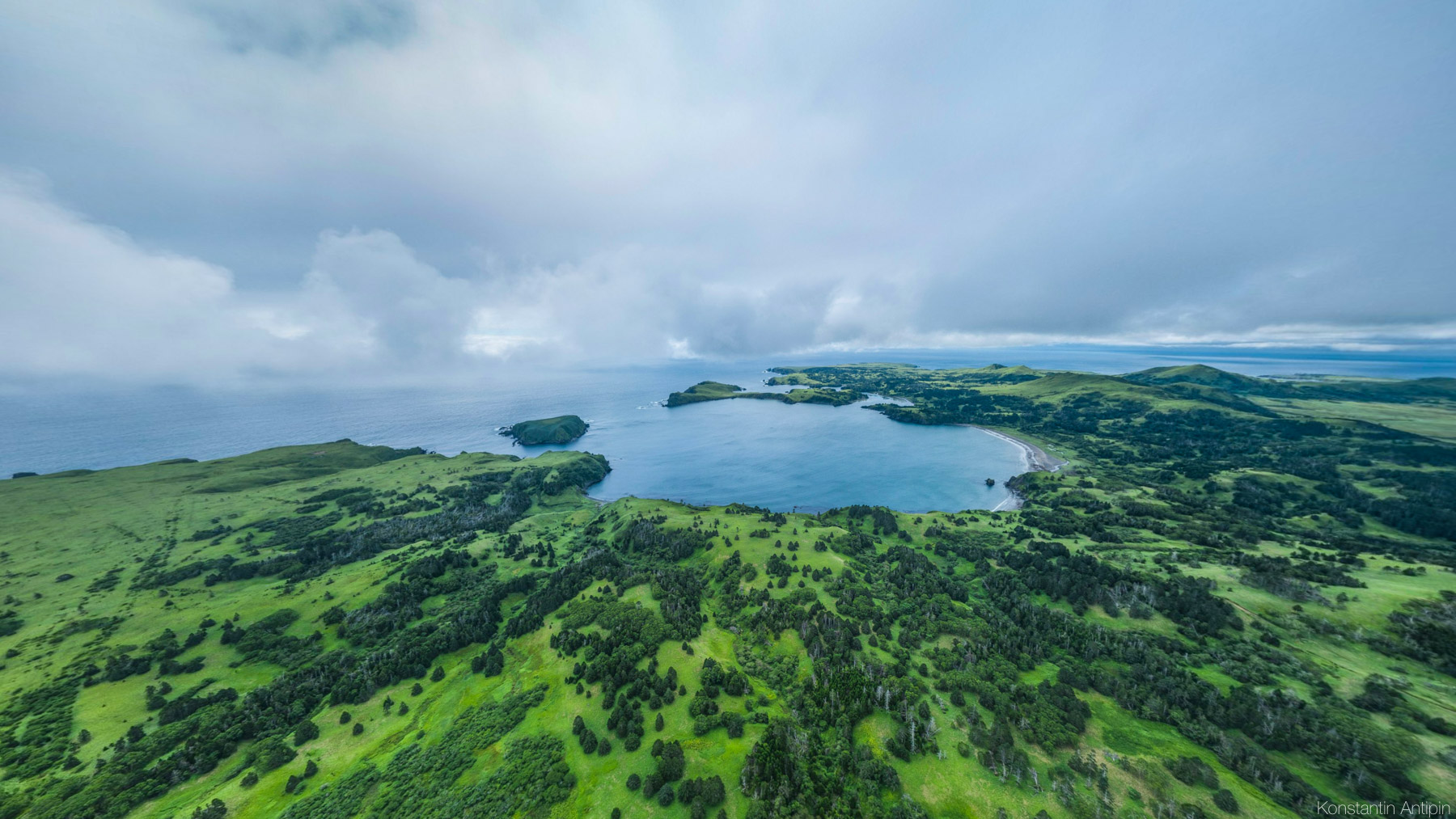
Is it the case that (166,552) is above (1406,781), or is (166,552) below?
above

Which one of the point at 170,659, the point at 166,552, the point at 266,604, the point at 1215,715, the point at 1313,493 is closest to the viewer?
the point at 1215,715

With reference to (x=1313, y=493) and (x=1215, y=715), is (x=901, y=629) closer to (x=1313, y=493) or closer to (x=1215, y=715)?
(x=1215, y=715)

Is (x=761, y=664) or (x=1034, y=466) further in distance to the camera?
(x=1034, y=466)

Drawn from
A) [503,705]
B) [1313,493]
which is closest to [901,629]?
[503,705]

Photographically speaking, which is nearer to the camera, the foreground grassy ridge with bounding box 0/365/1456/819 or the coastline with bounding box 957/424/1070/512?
the foreground grassy ridge with bounding box 0/365/1456/819

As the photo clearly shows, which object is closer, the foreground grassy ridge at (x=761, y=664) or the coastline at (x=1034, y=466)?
the foreground grassy ridge at (x=761, y=664)

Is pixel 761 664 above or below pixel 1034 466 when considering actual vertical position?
above

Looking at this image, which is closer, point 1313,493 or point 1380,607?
point 1380,607

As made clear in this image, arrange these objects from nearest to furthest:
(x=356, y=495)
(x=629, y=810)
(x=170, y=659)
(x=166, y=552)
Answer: (x=629, y=810), (x=170, y=659), (x=166, y=552), (x=356, y=495)
